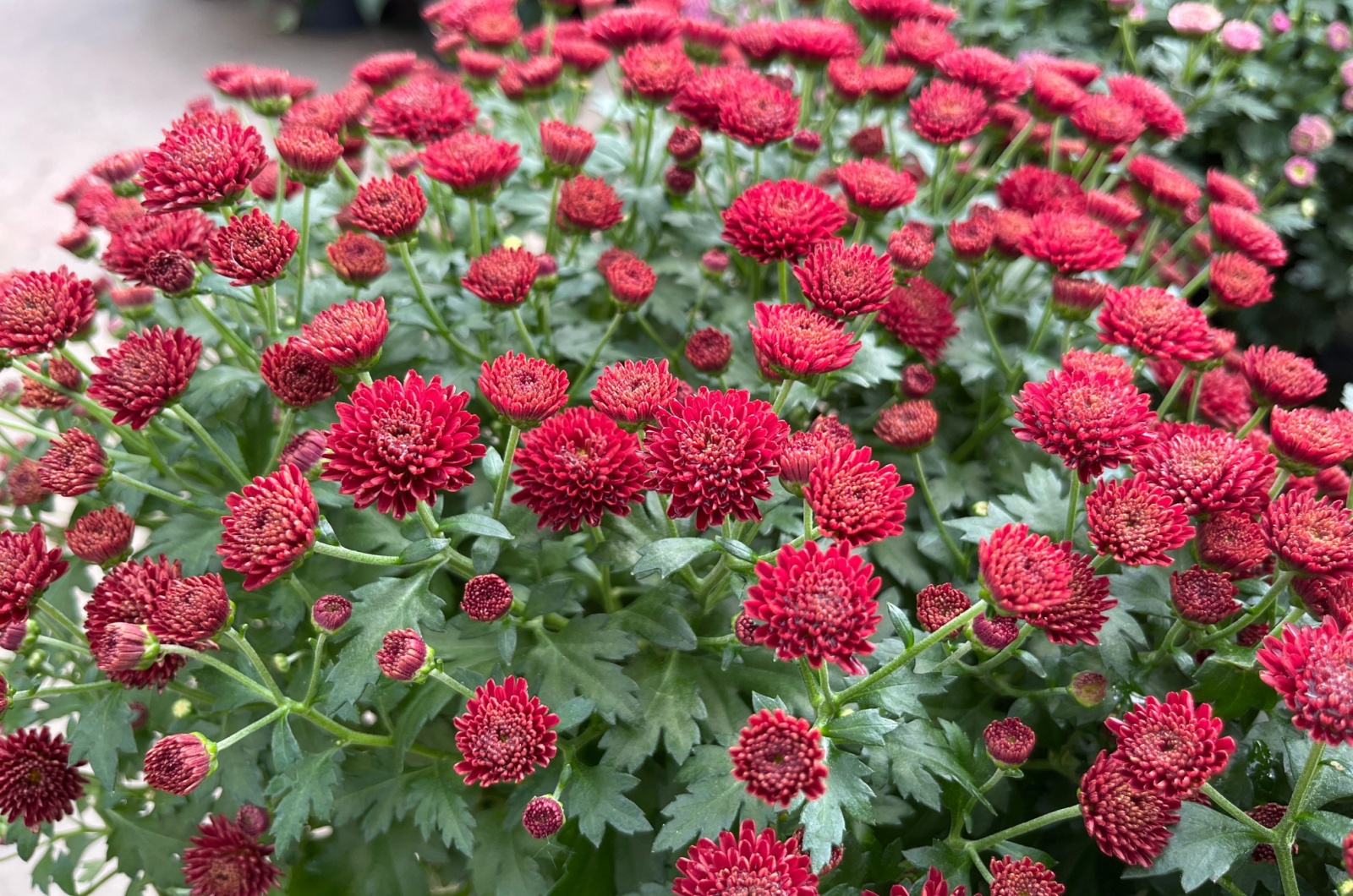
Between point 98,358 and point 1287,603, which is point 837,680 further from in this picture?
point 98,358

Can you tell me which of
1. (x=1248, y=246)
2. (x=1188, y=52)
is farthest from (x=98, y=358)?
(x=1188, y=52)

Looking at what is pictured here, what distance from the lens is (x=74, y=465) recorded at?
1187 mm

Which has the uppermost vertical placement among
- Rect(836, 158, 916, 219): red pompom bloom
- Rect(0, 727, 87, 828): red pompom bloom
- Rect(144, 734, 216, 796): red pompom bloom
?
Rect(836, 158, 916, 219): red pompom bloom

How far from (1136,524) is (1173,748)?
25cm

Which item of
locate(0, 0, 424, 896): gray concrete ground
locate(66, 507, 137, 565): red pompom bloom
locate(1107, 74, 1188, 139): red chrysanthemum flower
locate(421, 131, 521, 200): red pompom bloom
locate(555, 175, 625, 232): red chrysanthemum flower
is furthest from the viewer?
locate(0, 0, 424, 896): gray concrete ground

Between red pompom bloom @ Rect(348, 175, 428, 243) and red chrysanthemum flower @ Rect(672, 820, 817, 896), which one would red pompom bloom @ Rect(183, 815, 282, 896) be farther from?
red pompom bloom @ Rect(348, 175, 428, 243)

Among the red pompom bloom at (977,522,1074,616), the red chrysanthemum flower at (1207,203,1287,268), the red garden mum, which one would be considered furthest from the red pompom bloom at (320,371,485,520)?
the red chrysanthemum flower at (1207,203,1287,268)

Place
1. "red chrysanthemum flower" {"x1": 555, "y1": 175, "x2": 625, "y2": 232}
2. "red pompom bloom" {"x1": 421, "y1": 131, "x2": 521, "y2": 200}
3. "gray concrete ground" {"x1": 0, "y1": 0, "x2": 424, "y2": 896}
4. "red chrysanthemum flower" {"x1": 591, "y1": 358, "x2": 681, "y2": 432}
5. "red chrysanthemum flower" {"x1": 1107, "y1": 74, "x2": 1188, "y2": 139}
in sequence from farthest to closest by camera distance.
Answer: "gray concrete ground" {"x1": 0, "y1": 0, "x2": 424, "y2": 896} → "red chrysanthemum flower" {"x1": 1107, "y1": 74, "x2": 1188, "y2": 139} → "red chrysanthemum flower" {"x1": 555, "y1": 175, "x2": 625, "y2": 232} → "red pompom bloom" {"x1": 421, "y1": 131, "x2": 521, "y2": 200} → "red chrysanthemum flower" {"x1": 591, "y1": 358, "x2": 681, "y2": 432}

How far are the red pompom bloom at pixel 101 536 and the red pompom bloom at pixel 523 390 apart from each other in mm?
571

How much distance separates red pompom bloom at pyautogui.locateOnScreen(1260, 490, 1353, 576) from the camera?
992mm

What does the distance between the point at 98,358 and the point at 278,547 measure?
43 centimetres

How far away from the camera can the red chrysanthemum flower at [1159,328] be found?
118cm

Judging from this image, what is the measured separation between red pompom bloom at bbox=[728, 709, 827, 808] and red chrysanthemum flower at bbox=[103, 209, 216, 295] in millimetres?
968

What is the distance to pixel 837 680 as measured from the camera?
4.12ft
